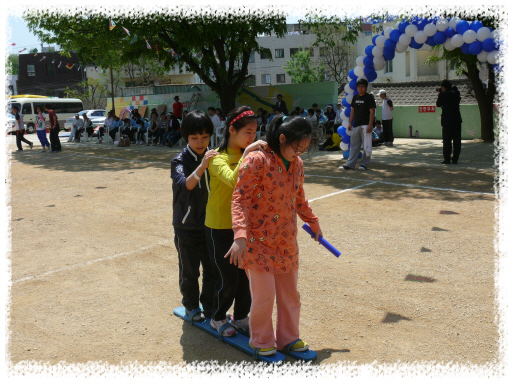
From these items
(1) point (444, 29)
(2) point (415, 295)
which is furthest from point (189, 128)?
(1) point (444, 29)

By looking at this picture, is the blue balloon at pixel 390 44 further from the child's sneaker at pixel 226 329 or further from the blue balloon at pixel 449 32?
the child's sneaker at pixel 226 329

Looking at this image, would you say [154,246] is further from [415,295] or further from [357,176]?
[357,176]

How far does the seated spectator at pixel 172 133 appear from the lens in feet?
59.6

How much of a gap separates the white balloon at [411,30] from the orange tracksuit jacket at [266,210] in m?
8.65

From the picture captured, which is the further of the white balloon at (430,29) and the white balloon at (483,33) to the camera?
the white balloon at (430,29)

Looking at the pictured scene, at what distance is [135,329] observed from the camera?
3.67 metres

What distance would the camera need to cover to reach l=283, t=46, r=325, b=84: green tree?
54409 mm

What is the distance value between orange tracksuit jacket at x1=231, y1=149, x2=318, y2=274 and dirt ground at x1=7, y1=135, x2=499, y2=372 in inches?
26.7

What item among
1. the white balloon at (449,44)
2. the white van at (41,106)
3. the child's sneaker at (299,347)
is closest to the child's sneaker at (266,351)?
the child's sneaker at (299,347)

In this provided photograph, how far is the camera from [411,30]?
1061 cm

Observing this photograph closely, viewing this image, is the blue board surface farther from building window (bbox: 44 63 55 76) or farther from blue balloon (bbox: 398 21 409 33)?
building window (bbox: 44 63 55 76)

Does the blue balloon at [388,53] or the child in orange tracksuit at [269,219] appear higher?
the blue balloon at [388,53]

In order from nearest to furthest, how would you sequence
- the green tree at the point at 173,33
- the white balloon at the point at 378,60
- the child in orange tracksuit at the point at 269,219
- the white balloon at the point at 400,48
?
the child in orange tracksuit at the point at 269,219, the white balloon at the point at 400,48, the white balloon at the point at 378,60, the green tree at the point at 173,33

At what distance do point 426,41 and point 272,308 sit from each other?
29.9 feet
